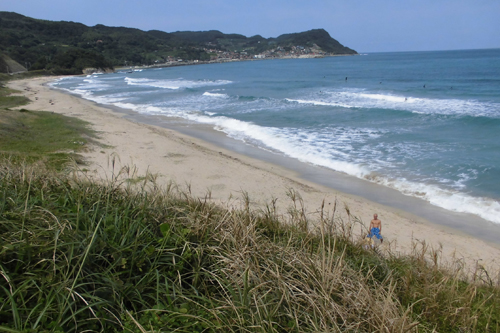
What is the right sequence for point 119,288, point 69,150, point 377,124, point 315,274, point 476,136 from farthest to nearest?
point 377,124 → point 476,136 → point 69,150 → point 315,274 → point 119,288

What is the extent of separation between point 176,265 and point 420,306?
7.35 ft

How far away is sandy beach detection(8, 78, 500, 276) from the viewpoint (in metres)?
7.01

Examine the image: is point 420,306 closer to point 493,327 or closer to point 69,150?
point 493,327

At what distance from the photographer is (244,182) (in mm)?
10406

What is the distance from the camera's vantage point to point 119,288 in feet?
8.28

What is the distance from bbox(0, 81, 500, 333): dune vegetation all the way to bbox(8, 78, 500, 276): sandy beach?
4.47ft

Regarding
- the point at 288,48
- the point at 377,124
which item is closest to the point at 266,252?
the point at 377,124

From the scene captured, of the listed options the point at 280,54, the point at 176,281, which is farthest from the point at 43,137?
the point at 280,54

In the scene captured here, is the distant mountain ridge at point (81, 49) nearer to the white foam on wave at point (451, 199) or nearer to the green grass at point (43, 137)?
the green grass at point (43, 137)

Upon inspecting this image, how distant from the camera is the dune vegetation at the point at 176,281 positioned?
2.28 metres

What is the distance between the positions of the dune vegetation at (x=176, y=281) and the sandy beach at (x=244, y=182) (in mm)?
1363

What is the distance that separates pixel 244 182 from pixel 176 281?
762cm

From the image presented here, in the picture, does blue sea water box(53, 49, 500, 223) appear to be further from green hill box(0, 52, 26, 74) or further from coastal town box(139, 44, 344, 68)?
coastal town box(139, 44, 344, 68)

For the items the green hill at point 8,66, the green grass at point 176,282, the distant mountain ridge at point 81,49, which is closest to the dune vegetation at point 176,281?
the green grass at point 176,282
